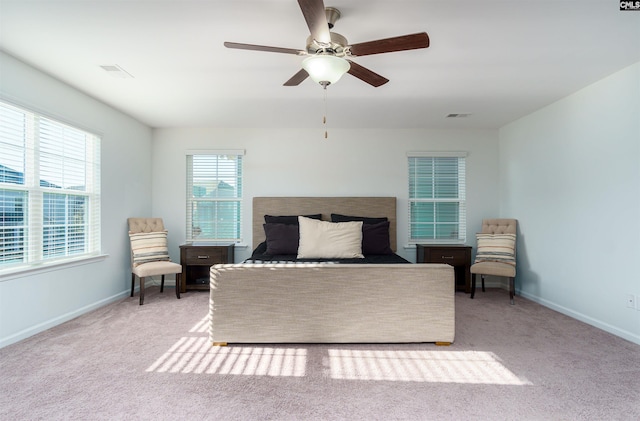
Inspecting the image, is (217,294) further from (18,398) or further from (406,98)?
(406,98)

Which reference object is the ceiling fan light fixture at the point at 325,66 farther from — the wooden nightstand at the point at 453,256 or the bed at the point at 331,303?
the wooden nightstand at the point at 453,256

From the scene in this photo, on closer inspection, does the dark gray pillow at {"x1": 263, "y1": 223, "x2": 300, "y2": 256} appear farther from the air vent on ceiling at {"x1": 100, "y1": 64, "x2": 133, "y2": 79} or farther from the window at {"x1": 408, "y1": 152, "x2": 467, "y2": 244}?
the air vent on ceiling at {"x1": 100, "y1": 64, "x2": 133, "y2": 79}

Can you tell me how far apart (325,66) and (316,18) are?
402 mm

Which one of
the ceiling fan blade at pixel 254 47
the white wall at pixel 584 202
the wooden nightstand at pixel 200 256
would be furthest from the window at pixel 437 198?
the ceiling fan blade at pixel 254 47

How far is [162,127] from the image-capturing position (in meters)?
5.05

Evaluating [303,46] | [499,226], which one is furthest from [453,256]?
[303,46]

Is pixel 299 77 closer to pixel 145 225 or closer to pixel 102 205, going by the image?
pixel 102 205

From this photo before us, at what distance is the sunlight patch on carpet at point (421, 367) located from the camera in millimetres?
2225

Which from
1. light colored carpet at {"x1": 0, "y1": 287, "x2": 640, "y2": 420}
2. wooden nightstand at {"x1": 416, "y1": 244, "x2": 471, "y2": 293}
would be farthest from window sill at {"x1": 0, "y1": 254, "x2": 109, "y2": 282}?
wooden nightstand at {"x1": 416, "y1": 244, "x2": 471, "y2": 293}

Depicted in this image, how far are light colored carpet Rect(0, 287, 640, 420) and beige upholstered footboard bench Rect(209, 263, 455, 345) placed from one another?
12 centimetres

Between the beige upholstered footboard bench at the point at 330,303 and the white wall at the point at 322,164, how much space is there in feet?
7.87

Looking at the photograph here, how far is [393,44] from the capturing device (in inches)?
79.6

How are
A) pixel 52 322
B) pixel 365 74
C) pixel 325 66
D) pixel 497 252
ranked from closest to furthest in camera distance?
pixel 325 66
pixel 365 74
pixel 52 322
pixel 497 252

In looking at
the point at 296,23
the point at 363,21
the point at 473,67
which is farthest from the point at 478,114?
the point at 296,23
